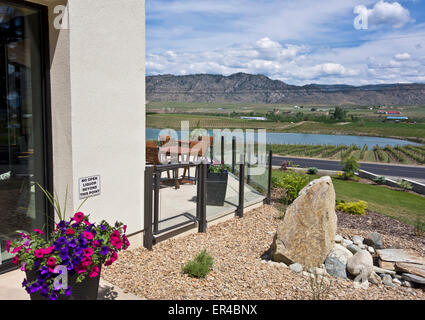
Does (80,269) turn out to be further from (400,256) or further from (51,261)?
(400,256)

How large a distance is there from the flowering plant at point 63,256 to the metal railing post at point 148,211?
1968mm

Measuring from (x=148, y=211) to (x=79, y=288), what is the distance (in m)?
2.14

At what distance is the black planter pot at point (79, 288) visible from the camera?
2.80m

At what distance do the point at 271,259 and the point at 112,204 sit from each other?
2509 mm

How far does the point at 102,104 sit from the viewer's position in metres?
4.30

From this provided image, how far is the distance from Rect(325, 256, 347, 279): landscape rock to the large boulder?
0.09m

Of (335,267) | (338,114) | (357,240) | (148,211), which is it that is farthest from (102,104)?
(338,114)

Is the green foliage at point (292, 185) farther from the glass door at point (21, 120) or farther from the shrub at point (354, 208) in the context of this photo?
the glass door at point (21, 120)

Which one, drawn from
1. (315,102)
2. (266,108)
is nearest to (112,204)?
(266,108)

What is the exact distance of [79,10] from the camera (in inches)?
155

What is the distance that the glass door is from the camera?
149 inches

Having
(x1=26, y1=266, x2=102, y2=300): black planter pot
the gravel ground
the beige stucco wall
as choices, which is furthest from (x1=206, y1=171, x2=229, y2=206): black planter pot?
(x1=26, y1=266, x2=102, y2=300): black planter pot

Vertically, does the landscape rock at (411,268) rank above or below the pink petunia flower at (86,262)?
below

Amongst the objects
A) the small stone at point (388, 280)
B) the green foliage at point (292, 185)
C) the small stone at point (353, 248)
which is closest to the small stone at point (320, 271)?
A: the small stone at point (388, 280)
